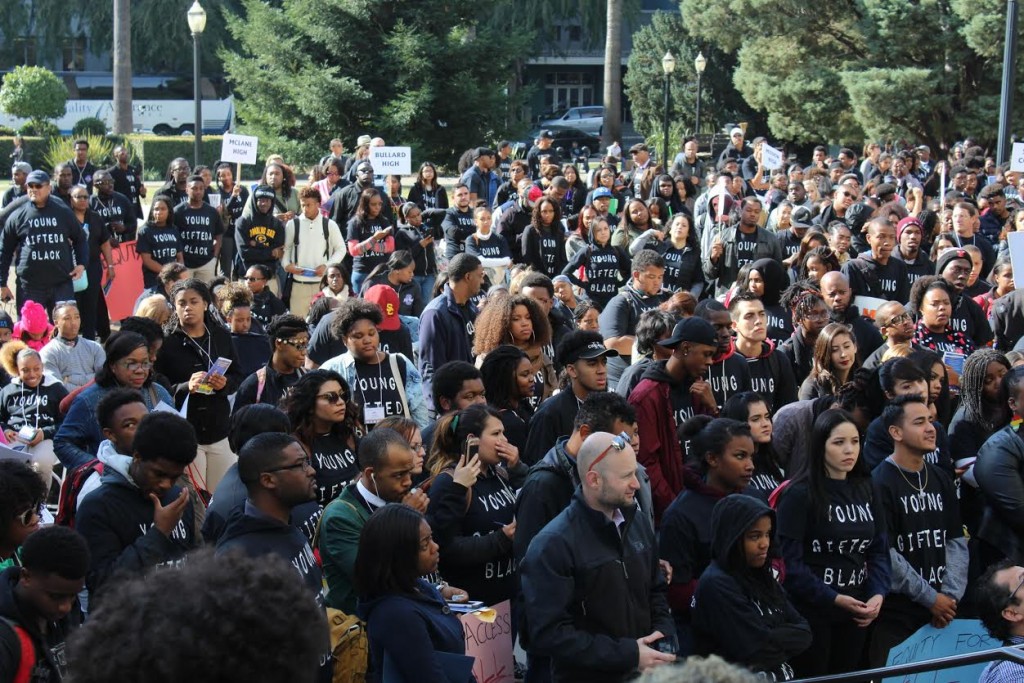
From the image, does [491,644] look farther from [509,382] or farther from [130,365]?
[130,365]

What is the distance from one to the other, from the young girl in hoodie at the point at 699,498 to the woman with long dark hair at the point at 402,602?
4.68 feet

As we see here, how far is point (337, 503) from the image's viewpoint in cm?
547

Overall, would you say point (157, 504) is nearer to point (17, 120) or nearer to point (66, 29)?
point (17, 120)

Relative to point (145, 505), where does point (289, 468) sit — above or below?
above

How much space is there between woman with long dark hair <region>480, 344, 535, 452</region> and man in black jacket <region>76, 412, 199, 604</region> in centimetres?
234

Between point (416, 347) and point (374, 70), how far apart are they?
20.3m

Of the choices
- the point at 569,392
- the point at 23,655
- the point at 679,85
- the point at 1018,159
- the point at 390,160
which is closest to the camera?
the point at 23,655

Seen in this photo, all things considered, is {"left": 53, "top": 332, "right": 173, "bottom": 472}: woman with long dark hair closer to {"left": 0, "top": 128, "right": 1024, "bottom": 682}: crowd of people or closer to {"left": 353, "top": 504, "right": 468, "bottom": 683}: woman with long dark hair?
{"left": 0, "top": 128, "right": 1024, "bottom": 682}: crowd of people

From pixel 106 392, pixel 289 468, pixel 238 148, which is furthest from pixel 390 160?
pixel 289 468

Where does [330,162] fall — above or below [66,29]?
below

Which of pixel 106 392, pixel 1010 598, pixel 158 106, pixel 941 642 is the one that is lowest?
pixel 941 642

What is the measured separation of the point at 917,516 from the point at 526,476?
197cm

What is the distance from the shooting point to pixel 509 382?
7391mm

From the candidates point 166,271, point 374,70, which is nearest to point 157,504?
point 166,271
